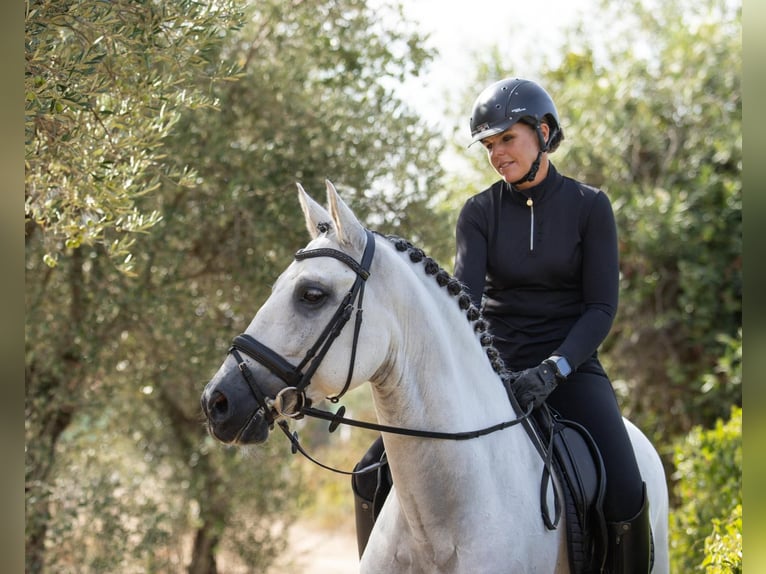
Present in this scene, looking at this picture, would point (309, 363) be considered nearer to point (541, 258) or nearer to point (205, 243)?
point (541, 258)

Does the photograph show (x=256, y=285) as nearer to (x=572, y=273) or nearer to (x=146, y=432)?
(x=146, y=432)

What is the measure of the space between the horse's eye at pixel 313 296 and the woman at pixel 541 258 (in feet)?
3.32

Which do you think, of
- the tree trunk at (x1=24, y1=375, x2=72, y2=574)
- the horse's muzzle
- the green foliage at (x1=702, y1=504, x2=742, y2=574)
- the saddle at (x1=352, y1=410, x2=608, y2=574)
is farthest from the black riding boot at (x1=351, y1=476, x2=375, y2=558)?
the tree trunk at (x1=24, y1=375, x2=72, y2=574)

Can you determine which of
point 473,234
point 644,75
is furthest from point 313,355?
point 644,75

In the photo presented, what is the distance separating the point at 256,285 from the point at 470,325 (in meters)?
3.95

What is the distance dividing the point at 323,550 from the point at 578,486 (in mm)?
10321

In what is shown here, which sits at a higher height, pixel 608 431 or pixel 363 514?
pixel 608 431

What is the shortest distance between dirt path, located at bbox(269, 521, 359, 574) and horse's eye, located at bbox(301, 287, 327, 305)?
7513 mm

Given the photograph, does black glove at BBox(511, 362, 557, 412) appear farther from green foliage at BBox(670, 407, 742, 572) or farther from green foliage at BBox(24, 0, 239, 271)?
green foliage at BBox(670, 407, 742, 572)

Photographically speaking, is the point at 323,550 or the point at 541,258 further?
the point at 323,550

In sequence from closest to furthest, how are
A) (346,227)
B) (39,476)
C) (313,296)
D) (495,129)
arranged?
(313,296)
(346,227)
(495,129)
(39,476)

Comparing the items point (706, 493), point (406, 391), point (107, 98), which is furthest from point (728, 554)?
point (107, 98)

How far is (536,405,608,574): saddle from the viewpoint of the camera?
Answer: 335cm

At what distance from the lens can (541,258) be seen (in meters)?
3.76
